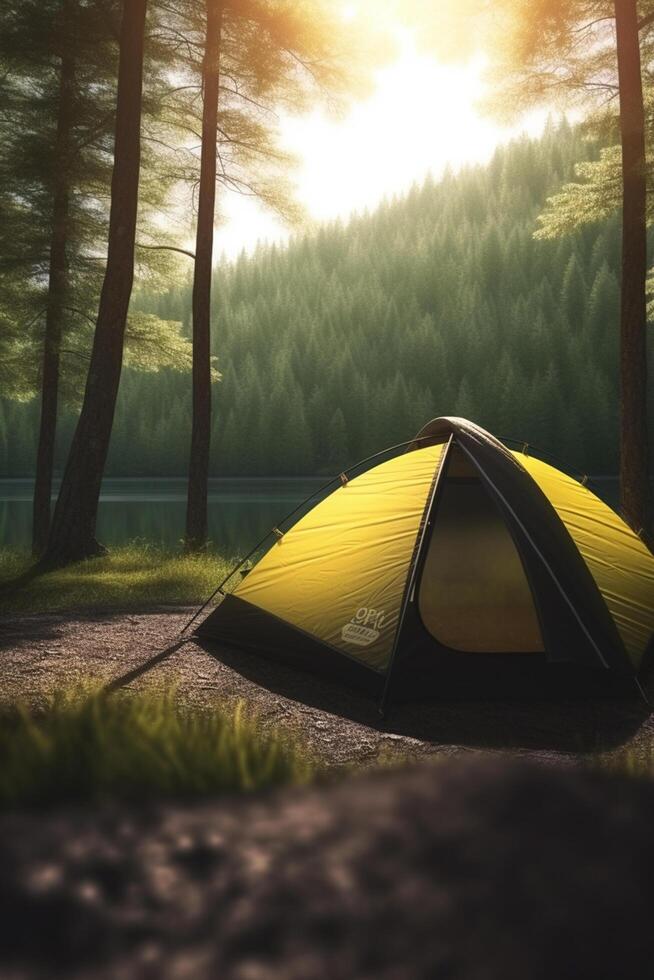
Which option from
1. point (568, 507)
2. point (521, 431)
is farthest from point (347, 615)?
point (521, 431)

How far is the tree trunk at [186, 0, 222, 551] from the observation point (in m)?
12.3

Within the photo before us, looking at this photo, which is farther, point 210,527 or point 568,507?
point 210,527

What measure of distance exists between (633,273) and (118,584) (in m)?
7.36

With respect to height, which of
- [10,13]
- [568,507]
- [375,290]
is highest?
[375,290]

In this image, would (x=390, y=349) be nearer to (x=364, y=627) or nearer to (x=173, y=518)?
(x=173, y=518)

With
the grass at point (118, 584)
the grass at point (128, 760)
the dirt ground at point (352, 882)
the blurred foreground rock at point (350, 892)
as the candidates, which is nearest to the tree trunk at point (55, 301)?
the grass at point (118, 584)

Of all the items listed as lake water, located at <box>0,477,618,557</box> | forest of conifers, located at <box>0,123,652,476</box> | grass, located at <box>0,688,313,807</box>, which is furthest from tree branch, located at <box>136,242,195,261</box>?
forest of conifers, located at <box>0,123,652,476</box>

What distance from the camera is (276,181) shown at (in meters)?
12.7

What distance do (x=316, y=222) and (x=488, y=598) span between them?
26.1 feet

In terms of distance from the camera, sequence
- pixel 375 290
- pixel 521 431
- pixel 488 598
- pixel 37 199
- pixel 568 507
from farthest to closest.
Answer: pixel 375 290 < pixel 521 431 < pixel 37 199 < pixel 488 598 < pixel 568 507

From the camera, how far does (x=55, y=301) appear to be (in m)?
13.9

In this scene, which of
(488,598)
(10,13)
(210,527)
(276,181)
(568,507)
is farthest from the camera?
(210,527)

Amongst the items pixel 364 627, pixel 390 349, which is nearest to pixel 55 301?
pixel 364 627

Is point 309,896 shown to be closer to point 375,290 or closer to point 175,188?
point 175,188
